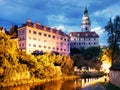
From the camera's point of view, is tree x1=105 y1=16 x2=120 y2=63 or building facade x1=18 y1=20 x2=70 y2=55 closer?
tree x1=105 y1=16 x2=120 y2=63

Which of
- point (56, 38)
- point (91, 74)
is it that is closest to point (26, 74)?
point (91, 74)

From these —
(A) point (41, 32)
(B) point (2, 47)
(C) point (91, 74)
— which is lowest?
(C) point (91, 74)

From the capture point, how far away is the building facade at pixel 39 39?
96.6 meters

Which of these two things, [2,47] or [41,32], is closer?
[2,47]

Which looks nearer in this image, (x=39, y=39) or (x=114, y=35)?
(x=114, y=35)

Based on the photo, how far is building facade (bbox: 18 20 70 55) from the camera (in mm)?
96625

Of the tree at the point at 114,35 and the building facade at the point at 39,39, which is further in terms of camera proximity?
the building facade at the point at 39,39

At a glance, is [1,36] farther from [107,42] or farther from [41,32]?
[41,32]

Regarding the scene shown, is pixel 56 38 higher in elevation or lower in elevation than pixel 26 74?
higher

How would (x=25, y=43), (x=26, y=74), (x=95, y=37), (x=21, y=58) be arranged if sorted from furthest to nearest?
(x=95, y=37) → (x=25, y=43) → (x=21, y=58) → (x=26, y=74)

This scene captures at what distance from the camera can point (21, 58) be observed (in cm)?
6056

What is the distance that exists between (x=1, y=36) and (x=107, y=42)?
21293mm

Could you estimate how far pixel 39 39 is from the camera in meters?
102

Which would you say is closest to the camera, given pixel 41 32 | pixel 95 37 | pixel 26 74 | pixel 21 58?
pixel 26 74
